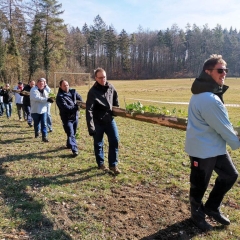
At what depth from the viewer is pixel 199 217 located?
3.38 meters

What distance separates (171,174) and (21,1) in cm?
3653

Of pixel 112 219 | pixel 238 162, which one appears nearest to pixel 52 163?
pixel 112 219

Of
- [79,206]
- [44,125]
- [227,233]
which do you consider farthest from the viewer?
[44,125]

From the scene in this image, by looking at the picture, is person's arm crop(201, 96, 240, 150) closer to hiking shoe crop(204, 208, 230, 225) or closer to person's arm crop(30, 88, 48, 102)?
hiking shoe crop(204, 208, 230, 225)

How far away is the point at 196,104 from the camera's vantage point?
3.05m

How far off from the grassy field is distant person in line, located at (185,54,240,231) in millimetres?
578

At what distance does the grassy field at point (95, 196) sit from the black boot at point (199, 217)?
8 centimetres

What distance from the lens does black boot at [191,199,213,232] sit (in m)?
3.34

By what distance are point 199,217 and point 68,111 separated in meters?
4.23

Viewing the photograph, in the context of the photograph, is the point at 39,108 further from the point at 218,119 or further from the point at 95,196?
the point at 218,119

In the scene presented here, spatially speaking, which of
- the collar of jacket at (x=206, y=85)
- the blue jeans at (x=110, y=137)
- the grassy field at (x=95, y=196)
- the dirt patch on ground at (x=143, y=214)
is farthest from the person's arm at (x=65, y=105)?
the collar of jacket at (x=206, y=85)

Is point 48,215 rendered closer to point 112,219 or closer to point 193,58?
point 112,219

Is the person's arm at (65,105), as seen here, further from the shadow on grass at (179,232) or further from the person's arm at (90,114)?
the shadow on grass at (179,232)

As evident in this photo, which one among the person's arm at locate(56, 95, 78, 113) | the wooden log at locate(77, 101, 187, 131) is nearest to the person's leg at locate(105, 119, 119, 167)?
the wooden log at locate(77, 101, 187, 131)
